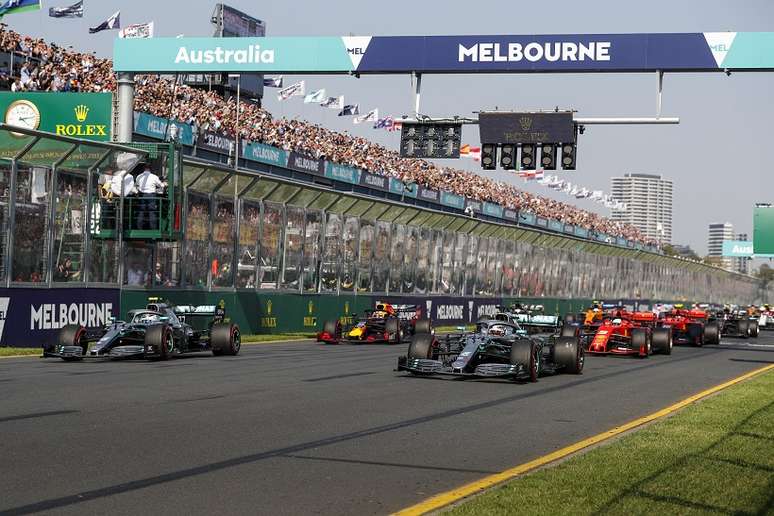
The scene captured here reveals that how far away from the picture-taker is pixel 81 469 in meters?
8.57

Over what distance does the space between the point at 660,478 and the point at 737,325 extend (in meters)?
37.4

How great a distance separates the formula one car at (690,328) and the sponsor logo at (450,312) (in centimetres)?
1186

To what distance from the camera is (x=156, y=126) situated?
38.4m

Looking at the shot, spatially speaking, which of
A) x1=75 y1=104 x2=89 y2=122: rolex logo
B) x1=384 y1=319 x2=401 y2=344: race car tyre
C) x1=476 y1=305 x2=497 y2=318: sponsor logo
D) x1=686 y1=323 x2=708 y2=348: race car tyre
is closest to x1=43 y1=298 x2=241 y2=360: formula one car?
x1=384 y1=319 x2=401 y2=344: race car tyre

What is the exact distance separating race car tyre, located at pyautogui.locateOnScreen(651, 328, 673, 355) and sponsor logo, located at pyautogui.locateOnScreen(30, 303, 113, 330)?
13.2 metres

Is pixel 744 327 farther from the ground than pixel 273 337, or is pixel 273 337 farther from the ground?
pixel 744 327

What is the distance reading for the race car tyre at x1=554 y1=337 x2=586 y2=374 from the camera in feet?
65.5

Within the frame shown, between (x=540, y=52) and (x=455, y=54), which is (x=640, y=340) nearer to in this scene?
(x=540, y=52)

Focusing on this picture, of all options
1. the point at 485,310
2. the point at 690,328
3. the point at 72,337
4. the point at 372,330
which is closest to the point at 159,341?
the point at 72,337

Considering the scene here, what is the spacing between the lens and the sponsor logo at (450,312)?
47.1 meters

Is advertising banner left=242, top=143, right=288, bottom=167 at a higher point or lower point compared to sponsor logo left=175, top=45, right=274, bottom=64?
lower

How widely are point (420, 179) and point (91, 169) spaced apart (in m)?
38.1

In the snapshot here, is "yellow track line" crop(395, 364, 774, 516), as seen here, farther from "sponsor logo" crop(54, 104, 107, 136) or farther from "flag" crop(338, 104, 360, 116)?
"flag" crop(338, 104, 360, 116)

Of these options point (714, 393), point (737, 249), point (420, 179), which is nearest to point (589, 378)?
point (714, 393)
